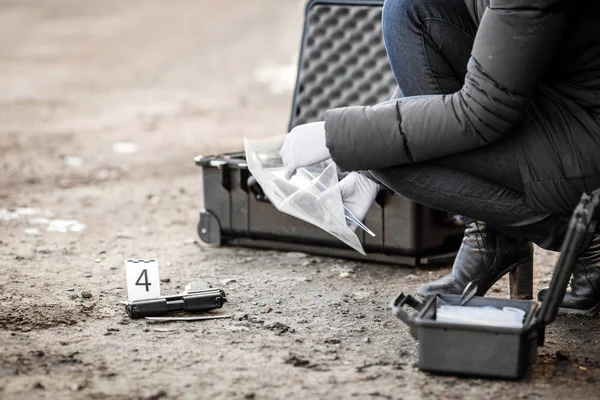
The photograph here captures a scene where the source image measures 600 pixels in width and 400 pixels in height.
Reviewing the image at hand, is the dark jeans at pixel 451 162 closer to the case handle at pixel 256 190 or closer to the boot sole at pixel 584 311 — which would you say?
the boot sole at pixel 584 311

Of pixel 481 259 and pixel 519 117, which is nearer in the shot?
pixel 519 117

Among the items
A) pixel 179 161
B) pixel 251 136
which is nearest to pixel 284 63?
pixel 251 136

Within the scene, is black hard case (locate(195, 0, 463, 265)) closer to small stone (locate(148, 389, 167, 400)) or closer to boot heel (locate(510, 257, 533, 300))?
boot heel (locate(510, 257, 533, 300))

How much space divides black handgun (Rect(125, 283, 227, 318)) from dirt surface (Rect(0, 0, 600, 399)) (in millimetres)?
53

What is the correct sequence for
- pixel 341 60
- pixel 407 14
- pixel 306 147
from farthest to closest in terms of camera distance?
pixel 341 60 → pixel 407 14 → pixel 306 147

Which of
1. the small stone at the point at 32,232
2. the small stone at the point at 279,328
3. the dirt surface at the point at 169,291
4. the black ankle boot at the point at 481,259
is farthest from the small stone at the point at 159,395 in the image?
the small stone at the point at 32,232

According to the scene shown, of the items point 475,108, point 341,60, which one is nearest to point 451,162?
point 475,108

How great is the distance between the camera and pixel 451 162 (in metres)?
2.70

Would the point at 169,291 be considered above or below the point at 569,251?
below

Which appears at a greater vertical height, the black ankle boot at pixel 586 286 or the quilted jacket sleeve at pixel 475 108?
the quilted jacket sleeve at pixel 475 108

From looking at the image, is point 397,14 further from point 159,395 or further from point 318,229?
point 159,395

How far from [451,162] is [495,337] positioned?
22.8 inches

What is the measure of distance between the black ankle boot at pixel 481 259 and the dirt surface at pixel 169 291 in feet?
0.78

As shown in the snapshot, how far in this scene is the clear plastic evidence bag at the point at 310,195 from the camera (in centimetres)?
301
